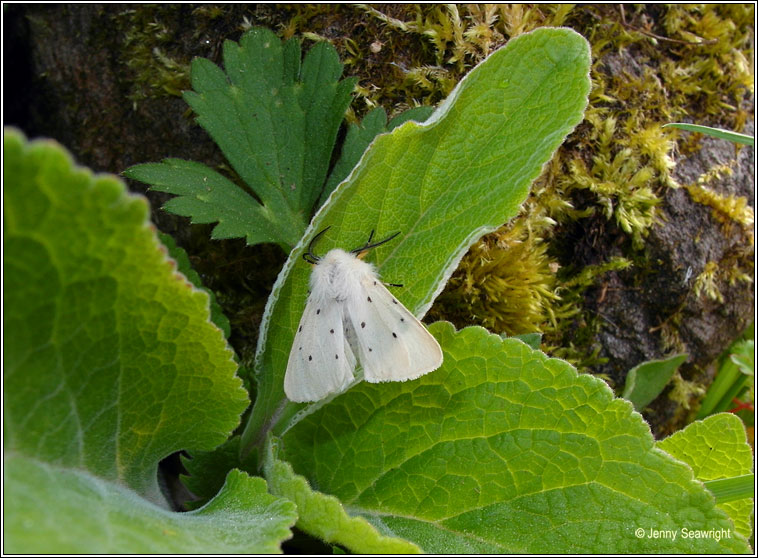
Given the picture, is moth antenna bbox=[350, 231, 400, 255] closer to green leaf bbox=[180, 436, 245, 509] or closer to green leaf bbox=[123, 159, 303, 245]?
green leaf bbox=[123, 159, 303, 245]

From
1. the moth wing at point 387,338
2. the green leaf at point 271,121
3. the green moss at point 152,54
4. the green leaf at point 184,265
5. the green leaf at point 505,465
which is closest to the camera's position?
the green leaf at point 505,465

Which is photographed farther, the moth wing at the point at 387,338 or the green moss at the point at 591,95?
the green moss at the point at 591,95

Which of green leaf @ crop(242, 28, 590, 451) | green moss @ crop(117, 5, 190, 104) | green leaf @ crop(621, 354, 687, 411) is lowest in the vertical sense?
green leaf @ crop(621, 354, 687, 411)

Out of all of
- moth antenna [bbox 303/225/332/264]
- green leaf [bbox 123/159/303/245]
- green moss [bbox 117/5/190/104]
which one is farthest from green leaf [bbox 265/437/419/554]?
green moss [bbox 117/5/190/104]

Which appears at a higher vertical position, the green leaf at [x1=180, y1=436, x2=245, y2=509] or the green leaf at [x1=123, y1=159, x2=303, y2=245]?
the green leaf at [x1=123, y1=159, x2=303, y2=245]

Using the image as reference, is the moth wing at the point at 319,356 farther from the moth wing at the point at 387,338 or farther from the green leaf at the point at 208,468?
the green leaf at the point at 208,468

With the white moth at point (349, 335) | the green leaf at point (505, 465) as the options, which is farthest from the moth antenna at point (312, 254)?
the green leaf at point (505, 465)

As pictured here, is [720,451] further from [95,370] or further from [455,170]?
[95,370]
